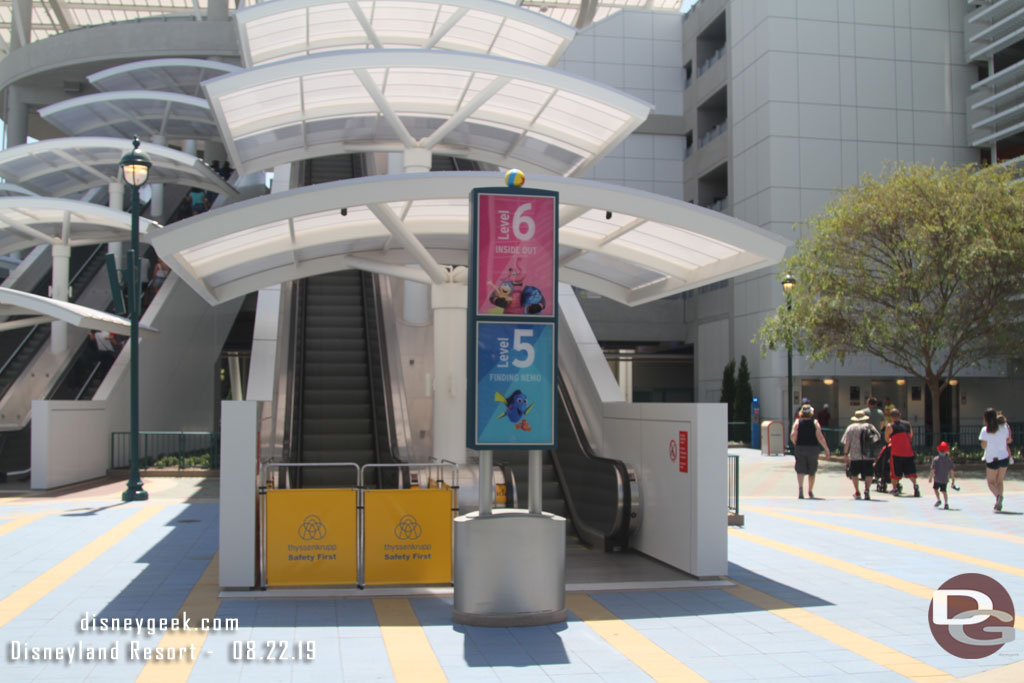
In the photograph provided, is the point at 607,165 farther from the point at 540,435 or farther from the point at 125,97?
the point at 540,435

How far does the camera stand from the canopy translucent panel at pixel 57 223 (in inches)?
849

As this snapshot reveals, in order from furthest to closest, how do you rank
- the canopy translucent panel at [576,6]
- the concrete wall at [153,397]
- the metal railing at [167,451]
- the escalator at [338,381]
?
the canopy translucent panel at [576,6] < the metal railing at [167,451] < the concrete wall at [153,397] < the escalator at [338,381]

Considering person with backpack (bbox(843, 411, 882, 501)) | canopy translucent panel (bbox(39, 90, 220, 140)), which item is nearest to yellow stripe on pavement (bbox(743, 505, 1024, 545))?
person with backpack (bbox(843, 411, 882, 501))

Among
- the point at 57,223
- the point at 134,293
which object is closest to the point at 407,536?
the point at 134,293

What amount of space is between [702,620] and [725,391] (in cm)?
3139

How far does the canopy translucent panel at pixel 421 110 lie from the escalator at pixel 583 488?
397 centimetres

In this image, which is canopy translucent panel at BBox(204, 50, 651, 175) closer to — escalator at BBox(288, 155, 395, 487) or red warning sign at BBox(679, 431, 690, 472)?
escalator at BBox(288, 155, 395, 487)

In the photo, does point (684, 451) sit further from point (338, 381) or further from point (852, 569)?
point (338, 381)

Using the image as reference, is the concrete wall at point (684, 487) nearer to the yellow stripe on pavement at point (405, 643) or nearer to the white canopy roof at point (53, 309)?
the yellow stripe on pavement at point (405, 643)

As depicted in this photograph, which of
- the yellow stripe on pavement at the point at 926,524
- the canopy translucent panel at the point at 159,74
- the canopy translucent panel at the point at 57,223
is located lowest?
the yellow stripe on pavement at the point at 926,524

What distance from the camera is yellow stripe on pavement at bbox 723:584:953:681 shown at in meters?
6.87

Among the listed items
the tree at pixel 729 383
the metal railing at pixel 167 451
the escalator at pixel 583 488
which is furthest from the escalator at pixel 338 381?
the tree at pixel 729 383

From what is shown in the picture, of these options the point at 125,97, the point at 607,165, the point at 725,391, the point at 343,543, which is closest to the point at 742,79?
the point at 607,165

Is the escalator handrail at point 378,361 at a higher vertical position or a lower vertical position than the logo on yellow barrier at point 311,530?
higher
